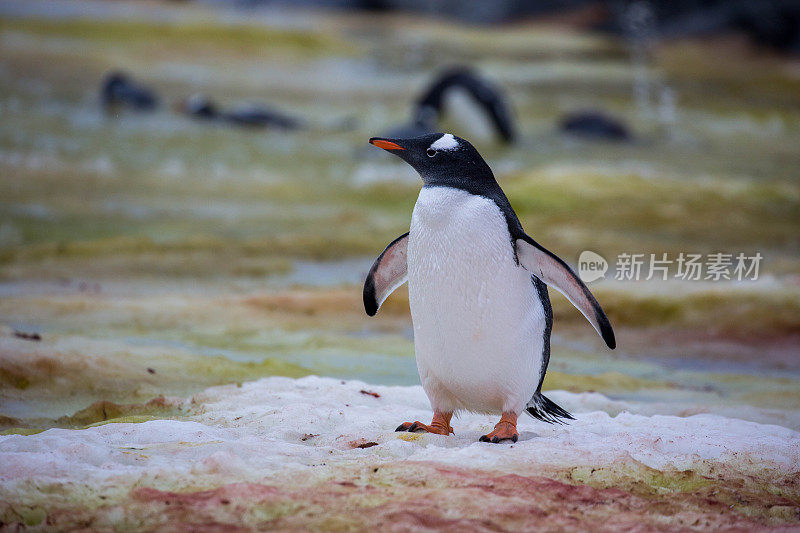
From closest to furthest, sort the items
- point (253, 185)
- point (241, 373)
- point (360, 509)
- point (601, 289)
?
point (360, 509)
point (241, 373)
point (601, 289)
point (253, 185)

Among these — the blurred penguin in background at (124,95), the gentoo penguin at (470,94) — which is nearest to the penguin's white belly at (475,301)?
the gentoo penguin at (470,94)

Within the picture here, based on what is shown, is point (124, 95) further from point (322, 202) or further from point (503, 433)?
point (503, 433)

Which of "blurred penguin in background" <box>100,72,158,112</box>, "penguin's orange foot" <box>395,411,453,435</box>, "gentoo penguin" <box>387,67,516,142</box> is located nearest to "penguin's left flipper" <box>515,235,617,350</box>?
"penguin's orange foot" <box>395,411,453,435</box>

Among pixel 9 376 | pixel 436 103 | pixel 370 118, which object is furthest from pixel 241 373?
pixel 370 118

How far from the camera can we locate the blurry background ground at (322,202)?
11.2 feet

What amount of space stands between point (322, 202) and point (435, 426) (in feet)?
20.5

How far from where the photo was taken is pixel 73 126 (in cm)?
1102

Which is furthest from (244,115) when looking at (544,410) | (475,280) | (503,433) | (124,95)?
(503,433)

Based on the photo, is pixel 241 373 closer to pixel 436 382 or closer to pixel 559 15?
pixel 436 382

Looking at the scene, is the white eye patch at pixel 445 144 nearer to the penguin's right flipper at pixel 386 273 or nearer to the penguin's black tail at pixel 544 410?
the penguin's right flipper at pixel 386 273

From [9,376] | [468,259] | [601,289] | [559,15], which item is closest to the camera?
[468,259]

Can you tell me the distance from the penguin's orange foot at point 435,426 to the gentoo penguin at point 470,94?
9.07 metres

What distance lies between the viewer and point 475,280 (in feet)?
7.30

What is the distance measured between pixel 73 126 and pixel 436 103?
4.60 m
